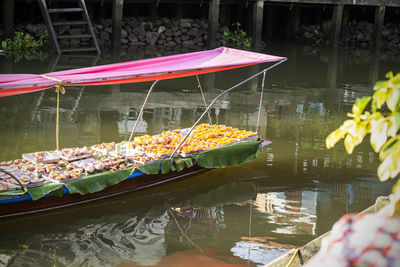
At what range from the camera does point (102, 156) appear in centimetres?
762

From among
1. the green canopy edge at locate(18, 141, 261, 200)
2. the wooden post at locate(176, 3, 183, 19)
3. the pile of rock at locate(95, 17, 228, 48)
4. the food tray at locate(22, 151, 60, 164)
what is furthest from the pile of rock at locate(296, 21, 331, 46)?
the food tray at locate(22, 151, 60, 164)

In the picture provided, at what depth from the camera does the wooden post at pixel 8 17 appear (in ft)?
55.8

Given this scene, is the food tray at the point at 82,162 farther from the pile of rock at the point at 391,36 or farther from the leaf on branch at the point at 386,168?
the pile of rock at the point at 391,36

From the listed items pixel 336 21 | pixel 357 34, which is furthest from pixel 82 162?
pixel 357 34

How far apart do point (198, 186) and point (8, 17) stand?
11740mm

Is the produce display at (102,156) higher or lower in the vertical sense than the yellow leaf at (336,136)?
lower

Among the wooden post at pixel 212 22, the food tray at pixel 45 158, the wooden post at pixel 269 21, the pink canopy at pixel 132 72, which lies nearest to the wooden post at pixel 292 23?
the wooden post at pixel 269 21

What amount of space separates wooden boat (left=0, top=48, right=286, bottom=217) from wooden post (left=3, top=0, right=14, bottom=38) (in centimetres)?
1066

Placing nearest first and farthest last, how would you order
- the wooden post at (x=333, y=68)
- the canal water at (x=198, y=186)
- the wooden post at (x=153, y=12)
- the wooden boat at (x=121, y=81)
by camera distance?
1. the canal water at (x=198, y=186)
2. the wooden boat at (x=121, y=81)
3. the wooden post at (x=333, y=68)
4. the wooden post at (x=153, y=12)

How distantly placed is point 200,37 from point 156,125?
11773 millimetres

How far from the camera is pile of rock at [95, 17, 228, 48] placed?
20.8 metres

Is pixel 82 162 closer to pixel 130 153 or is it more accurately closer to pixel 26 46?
pixel 130 153

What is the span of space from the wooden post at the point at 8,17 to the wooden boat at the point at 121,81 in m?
10.7

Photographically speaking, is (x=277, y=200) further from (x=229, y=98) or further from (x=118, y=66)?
(x=229, y=98)
